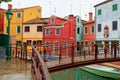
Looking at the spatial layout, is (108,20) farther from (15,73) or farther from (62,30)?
(15,73)

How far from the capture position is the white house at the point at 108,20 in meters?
31.4

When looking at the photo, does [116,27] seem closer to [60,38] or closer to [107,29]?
[107,29]

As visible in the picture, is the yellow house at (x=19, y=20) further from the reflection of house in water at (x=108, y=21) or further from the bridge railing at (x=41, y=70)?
the bridge railing at (x=41, y=70)

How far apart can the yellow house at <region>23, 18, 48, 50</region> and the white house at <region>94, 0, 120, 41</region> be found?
37.0ft

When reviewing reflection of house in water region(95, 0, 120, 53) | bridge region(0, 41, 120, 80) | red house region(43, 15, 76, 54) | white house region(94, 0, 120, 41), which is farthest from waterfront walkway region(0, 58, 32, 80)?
red house region(43, 15, 76, 54)

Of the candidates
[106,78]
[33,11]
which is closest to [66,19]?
[33,11]

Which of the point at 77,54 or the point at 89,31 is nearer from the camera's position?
the point at 77,54

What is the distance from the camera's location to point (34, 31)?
1715 inches

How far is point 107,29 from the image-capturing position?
33625mm

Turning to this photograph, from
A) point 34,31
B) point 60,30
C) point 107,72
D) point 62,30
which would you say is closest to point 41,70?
point 107,72

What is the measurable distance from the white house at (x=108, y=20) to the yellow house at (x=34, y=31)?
444 inches

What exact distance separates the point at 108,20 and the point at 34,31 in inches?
615

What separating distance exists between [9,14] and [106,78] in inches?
448

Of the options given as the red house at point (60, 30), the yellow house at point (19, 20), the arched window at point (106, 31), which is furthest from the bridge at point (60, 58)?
the yellow house at point (19, 20)
